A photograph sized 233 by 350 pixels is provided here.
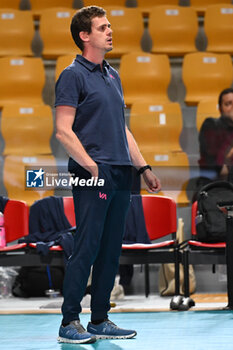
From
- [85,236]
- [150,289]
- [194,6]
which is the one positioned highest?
[194,6]

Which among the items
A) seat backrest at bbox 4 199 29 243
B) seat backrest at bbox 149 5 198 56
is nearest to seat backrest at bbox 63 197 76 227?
seat backrest at bbox 4 199 29 243

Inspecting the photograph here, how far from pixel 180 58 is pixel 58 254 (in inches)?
104

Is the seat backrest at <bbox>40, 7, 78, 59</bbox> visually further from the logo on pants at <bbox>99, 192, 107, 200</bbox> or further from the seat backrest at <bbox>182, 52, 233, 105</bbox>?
the logo on pants at <bbox>99, 192, 107, 200</bbox>

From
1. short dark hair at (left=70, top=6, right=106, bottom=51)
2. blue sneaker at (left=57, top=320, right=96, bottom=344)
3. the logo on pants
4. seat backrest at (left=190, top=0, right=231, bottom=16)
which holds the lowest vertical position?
blue sneaker at (left=57, top=320, right=96, bottom=344)

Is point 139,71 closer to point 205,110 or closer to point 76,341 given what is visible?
point 205,110

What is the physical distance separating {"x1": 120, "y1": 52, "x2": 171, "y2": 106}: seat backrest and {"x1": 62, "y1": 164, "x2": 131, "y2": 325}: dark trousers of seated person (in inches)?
123

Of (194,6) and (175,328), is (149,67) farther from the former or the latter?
(175,328)

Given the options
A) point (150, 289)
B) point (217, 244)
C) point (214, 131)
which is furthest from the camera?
point (214, 131)

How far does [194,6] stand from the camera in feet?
20.8

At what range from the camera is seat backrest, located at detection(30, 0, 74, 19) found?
20.6ft

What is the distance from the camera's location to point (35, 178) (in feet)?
10.6

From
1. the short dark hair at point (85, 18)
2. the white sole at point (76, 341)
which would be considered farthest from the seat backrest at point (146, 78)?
the white sole at point (76, 341)

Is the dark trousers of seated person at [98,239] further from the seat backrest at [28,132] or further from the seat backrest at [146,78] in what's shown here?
the seat backrest at [146,78]

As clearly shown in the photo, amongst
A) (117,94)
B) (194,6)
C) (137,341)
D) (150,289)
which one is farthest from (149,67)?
(137,341)
